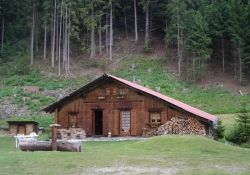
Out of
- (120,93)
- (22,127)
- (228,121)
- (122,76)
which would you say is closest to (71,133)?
(120,93)

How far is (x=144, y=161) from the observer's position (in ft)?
58.4

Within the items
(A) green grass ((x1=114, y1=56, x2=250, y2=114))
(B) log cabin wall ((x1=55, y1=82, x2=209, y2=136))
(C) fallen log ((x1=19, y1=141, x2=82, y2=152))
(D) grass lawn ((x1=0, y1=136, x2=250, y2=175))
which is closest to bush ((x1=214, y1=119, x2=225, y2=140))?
(B) log cabin wall ((x1=55, y1=82, x2=209, y2=136))

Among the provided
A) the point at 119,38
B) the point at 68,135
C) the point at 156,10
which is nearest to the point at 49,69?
the point at 119,38

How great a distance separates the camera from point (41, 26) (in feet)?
234

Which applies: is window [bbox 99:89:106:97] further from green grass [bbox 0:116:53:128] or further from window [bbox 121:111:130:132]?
green grass [bbox 0:116:53:128]

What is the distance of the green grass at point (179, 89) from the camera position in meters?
49.2

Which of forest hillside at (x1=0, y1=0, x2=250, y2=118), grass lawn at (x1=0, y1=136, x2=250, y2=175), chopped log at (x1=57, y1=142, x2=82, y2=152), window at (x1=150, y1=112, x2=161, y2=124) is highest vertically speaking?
forest hillside at (x1=0, y1=0, x2=250, y2=118)

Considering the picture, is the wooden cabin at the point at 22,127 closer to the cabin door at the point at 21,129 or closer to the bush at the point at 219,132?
the cabin door at the point at 21,129

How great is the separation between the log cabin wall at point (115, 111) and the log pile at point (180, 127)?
504 millimetres

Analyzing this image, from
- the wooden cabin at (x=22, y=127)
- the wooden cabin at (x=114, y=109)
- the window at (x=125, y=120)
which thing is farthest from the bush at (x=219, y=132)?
the wooden cabin at (x=22, y=127)

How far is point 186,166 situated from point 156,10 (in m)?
55.4

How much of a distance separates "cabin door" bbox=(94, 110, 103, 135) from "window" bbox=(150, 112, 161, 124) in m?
3.96

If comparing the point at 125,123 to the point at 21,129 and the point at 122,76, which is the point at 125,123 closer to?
the point at 21,129

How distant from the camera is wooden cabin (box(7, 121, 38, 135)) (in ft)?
119
